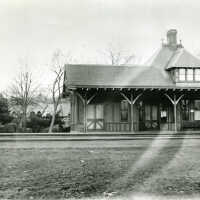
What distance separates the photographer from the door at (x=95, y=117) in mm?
23000

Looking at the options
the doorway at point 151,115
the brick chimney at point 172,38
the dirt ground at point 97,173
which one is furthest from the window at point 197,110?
the dirt ground at point 97,173

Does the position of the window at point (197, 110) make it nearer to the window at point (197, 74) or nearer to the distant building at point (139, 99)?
the distant building at point (139, 99)

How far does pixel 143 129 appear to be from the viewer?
78.7 ft

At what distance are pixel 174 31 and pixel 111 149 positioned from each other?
2164 cm

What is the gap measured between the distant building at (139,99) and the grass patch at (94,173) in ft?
35.7

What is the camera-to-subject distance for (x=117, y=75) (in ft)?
82.3

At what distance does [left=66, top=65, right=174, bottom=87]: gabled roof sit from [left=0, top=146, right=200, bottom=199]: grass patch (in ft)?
37.5

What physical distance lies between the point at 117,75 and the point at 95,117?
430cm

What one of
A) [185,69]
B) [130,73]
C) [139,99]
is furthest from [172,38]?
[139,99]

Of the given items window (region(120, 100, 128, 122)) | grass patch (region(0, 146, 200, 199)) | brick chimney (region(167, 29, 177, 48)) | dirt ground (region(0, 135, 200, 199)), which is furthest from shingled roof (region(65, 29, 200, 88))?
grass patch (region(0, 146, 200, 199))

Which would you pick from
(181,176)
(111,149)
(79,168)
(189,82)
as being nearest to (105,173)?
(79,168)

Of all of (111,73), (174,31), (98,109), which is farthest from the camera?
(174,31)

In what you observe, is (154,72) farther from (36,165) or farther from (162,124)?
(36,165)

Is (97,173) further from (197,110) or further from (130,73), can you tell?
(197,110)
